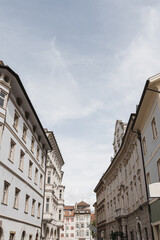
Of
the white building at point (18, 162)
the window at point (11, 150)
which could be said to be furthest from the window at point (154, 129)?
the window at point (11, 150)

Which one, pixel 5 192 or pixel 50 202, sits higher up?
pixel 50 202

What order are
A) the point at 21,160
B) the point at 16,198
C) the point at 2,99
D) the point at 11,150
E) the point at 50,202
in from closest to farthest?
the point at 2,99 → the point at 11,150 → the point at 16,198 → the point at 21,160 → the point at 50,202

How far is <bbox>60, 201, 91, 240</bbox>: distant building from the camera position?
336 ft

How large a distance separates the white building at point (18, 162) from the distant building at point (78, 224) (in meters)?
82.6

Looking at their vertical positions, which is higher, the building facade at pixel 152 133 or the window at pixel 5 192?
the building facade at pixel 152 133

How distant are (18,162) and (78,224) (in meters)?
93.1

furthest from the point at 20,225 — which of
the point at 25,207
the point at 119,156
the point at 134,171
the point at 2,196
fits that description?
the point at 119,156

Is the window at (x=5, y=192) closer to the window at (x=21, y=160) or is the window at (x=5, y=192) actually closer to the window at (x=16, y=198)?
the window at (x=16, y=198)

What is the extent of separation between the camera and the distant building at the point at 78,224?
10250 cm

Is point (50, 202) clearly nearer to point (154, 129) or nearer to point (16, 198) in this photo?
point (16, 198)

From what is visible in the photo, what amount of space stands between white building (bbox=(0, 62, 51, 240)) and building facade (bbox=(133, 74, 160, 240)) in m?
9.97

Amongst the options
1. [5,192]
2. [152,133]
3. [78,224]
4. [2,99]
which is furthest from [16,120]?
[78,224]

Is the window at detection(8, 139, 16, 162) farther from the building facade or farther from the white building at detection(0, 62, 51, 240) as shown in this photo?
the building facade

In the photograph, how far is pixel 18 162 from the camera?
68.3 ft
